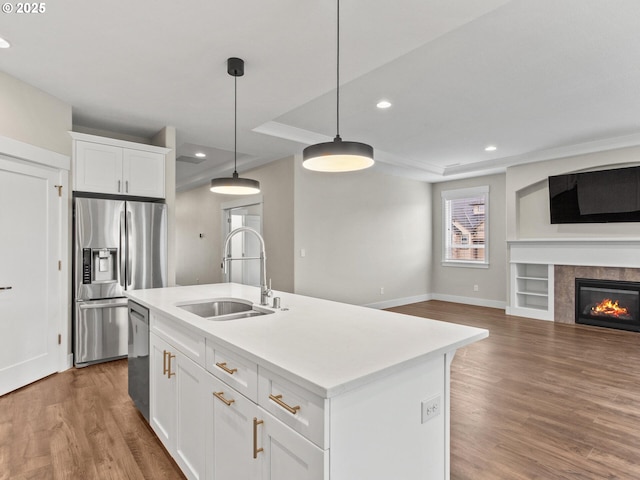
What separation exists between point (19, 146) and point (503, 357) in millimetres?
5117

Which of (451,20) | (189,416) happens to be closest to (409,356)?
(189,416)

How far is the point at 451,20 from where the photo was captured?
221cm

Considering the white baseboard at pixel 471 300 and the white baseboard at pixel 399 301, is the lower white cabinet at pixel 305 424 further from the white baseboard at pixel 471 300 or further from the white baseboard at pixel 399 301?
the white baseboard at pixel 471 300

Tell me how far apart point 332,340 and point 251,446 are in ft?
1.58

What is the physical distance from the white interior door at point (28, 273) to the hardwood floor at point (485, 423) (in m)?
0.24

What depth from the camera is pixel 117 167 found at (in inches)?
154

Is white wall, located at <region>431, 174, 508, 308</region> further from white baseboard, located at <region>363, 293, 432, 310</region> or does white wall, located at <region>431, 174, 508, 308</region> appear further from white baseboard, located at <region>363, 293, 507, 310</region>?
white baseboard, located at <region>363, 293, 432, 310</region>

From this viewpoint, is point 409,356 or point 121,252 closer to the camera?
point 409,356

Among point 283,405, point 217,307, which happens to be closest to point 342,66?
point 217,307

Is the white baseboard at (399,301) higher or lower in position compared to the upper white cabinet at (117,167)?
lower

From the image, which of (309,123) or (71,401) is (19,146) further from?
(309,123)

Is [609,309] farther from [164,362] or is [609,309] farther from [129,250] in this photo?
[129,250]

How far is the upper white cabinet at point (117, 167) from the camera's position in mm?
3682

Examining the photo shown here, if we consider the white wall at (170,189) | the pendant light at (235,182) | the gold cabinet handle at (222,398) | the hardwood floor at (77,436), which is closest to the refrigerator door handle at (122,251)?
the white wall at (170,189)
